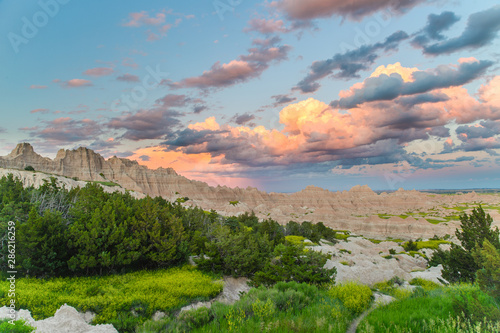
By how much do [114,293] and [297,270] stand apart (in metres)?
10.7

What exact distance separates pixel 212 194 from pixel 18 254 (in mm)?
123791

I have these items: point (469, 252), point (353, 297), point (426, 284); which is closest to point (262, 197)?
point (469, 252)

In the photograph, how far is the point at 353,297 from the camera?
11359 millimetres

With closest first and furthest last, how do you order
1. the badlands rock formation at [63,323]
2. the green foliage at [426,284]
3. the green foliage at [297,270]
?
the badlands rock formation at [63,323] < the green foliage at [297,270] < the green foliage at [426,284]

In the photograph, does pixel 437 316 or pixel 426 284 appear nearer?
pixel 437 316

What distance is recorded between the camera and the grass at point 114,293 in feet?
36.2

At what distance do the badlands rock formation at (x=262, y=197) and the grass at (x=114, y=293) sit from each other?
67839mm

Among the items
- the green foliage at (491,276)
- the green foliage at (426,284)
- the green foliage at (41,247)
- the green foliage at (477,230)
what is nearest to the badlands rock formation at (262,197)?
the green foliage at (426,284)

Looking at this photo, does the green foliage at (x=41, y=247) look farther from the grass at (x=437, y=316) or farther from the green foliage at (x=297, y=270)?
the grass at (x=437, y=316)

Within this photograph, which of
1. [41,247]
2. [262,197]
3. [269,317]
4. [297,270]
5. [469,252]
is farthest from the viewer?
[262,197]

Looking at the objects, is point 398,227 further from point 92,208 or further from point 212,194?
point 92,208

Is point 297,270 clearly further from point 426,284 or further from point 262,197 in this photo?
point 262,197

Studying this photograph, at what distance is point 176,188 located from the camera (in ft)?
420

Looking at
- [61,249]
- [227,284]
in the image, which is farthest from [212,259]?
[61,249]
